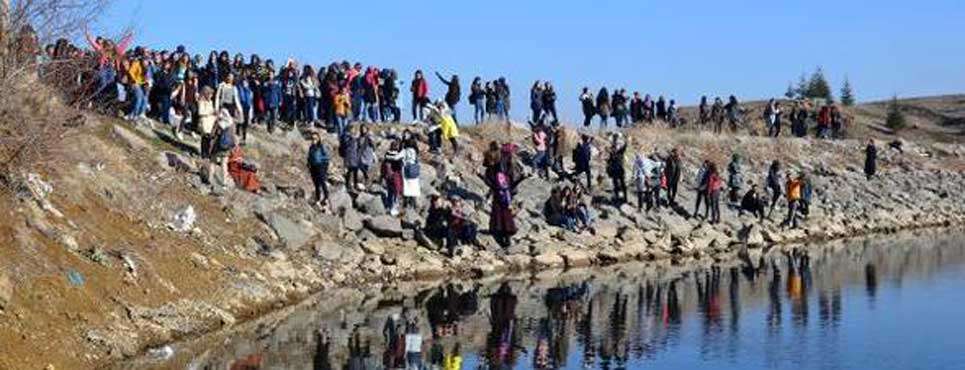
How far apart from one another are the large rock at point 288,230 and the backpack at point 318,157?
1394mm

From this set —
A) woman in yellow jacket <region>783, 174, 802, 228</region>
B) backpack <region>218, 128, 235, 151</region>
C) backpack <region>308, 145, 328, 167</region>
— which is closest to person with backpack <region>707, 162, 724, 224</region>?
woman in yellow jacket <region>783, 174, 802, 228</region>

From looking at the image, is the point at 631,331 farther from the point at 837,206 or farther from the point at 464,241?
the point at 837,206

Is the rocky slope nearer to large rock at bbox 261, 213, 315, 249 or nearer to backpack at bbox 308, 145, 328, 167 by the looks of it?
large rock at bbox 261, 213, 315, 249

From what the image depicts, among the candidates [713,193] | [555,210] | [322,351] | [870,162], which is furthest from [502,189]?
[870,162]

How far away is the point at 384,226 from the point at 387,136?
7054mm

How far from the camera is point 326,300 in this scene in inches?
958

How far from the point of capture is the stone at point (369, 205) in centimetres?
2984


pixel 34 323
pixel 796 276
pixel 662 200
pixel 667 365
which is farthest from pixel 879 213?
pixel 34 323

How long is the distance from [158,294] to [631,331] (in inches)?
277

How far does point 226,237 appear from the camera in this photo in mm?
25375

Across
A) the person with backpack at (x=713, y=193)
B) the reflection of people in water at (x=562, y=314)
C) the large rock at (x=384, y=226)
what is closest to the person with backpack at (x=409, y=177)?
the large rock at (x=384, y=226)

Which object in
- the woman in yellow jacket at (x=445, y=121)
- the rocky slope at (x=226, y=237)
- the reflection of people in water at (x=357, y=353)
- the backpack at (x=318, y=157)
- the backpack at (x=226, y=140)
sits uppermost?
the woman in yellow jacket at (x=445, y=121)

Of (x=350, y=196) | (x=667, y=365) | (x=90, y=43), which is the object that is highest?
(x=90, y=43)

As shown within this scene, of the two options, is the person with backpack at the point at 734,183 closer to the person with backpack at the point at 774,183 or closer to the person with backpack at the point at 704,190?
the person with backpack at the point at 774,183
